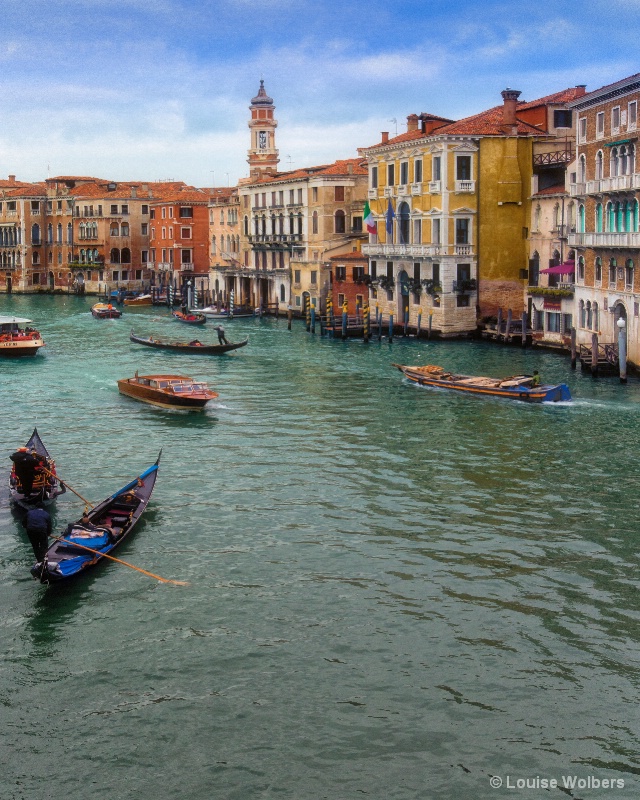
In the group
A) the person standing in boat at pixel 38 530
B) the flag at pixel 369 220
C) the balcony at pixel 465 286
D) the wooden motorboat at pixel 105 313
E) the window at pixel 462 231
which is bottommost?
the person standing in boat at pixel 38 530

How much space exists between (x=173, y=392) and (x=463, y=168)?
20.8m

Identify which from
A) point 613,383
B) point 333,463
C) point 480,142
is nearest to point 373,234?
point 480,142

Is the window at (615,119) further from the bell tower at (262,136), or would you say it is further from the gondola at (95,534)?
the bell tower at (262,136)

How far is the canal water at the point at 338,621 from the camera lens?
10.6 meters

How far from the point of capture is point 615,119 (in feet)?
110

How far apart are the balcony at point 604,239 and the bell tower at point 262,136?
36.0 meters

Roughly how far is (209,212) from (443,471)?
195 feet

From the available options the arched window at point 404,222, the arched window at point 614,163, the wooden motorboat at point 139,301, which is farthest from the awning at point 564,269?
the wooden motorboat at point 139,301

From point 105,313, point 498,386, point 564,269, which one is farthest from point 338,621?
point 105,313

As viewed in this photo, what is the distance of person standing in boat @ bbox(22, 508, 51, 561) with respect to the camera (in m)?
15.2

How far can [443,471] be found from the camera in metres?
21.3

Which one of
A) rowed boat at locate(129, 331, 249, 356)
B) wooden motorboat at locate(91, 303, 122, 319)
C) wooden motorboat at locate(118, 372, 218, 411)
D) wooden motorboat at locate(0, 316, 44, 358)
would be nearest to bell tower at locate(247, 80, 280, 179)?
wooden motorboat at locate(91, 303, 122, 319)

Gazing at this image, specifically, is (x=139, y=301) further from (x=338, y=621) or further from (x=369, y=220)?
(x=338, y=621)

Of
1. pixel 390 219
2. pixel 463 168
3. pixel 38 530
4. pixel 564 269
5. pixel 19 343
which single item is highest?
pixel 463 168
